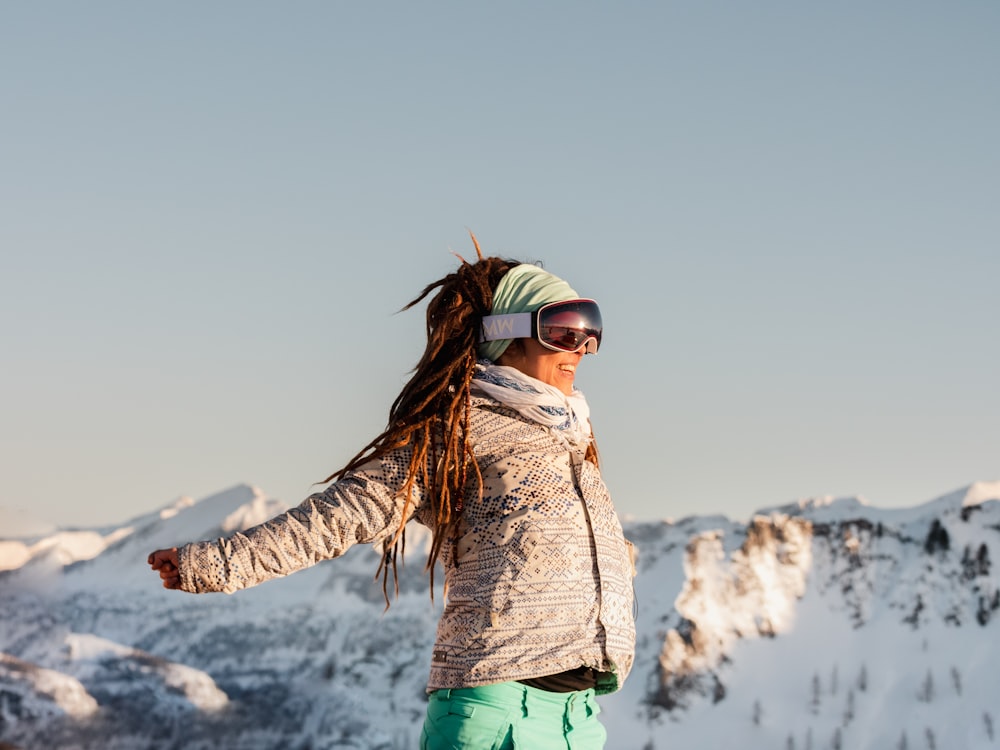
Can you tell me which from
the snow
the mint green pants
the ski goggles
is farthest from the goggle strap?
the snow

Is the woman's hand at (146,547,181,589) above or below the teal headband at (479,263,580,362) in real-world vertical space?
below

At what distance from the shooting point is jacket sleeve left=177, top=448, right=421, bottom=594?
4.93 m

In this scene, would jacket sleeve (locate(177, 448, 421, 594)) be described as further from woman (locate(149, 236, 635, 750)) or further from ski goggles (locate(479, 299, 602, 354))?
ski goggles (locate(479, 299, 602, 354))

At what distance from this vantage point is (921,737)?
199 meters

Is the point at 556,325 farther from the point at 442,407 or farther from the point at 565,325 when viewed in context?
the point at 442,407

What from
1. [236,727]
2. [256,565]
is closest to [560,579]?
[256,565]

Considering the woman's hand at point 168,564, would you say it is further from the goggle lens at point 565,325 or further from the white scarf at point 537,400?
the goggle lens at point 565,325

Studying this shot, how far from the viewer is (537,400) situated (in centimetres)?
543

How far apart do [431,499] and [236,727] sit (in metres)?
194

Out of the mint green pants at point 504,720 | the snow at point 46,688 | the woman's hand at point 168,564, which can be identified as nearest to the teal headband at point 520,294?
the mint green pants at point 504,720

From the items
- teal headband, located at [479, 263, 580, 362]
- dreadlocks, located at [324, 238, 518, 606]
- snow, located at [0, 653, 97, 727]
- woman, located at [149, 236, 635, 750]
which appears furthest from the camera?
snow, located at [0, 653, 97, 727]

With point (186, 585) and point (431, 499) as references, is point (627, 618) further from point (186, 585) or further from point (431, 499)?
point (186, 585)

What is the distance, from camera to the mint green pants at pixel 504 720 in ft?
16.4

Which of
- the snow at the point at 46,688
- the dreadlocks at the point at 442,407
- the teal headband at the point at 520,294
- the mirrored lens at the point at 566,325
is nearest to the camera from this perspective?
the dreadlocks at the point at 442,407
